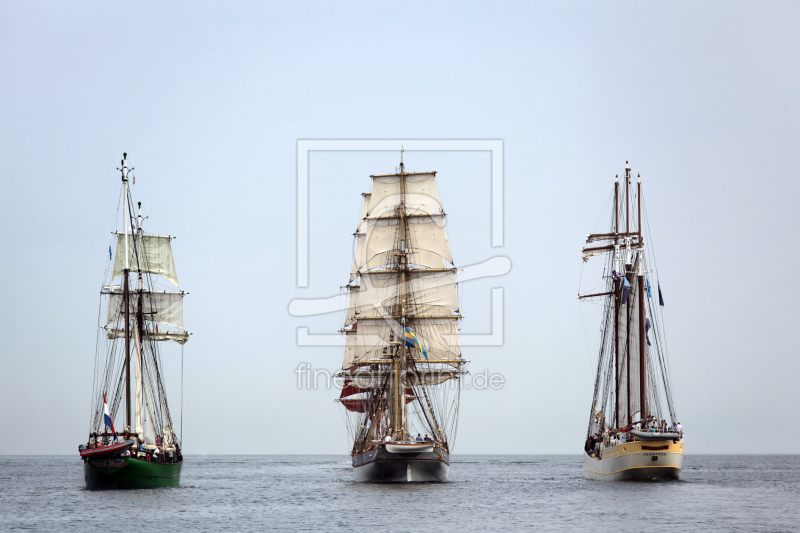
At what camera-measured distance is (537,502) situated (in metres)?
74.4

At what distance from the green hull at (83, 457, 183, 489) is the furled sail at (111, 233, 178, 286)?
1992cm

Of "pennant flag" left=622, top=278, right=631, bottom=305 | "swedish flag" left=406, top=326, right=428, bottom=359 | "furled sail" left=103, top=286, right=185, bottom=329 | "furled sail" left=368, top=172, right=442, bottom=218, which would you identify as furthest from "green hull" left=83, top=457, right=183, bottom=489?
"pennant flag" left=622, top=278, right=631, bottom=305

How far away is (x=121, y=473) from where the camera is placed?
7469 cm

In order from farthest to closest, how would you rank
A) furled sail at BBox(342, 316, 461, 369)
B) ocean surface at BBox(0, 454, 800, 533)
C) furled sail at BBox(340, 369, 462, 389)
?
furled sail at BBox(342, 316, 461, 369) < furled sail at BBox(340, 369, 462, 389) < ocean surface at BBox(0, 454, 800, 533)

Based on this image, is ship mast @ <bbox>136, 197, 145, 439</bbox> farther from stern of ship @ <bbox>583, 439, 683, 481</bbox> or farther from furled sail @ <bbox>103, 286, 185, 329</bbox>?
stern of ship @ <bbox>583, 439, 683, 481</bbox>

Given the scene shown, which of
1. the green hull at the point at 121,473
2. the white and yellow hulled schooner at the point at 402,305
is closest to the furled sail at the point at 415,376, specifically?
the white and yellow hulled schooner at the point at 402,305

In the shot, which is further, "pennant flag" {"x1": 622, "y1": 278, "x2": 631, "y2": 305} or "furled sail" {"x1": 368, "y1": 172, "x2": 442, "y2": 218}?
"furled sail" {"x1": 368, "y1": 172, "x2": 442, "y2": 218}

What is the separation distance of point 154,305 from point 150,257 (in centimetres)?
460

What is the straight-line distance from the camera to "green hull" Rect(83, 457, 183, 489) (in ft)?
244

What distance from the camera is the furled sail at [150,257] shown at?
90.6 meters

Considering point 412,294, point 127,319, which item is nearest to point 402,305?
point 412,294

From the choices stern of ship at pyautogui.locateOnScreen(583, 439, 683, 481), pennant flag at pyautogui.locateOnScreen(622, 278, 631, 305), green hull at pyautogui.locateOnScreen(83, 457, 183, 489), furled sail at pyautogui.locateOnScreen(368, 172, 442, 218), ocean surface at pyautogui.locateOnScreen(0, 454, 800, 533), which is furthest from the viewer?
furled sail at pyautogui.locateOnScreen(368, 172, 442, 218)

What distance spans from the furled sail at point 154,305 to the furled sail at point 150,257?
75.4 inches

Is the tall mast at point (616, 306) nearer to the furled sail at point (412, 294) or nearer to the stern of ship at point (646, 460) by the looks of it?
the stern of ship at point (646, 460)
